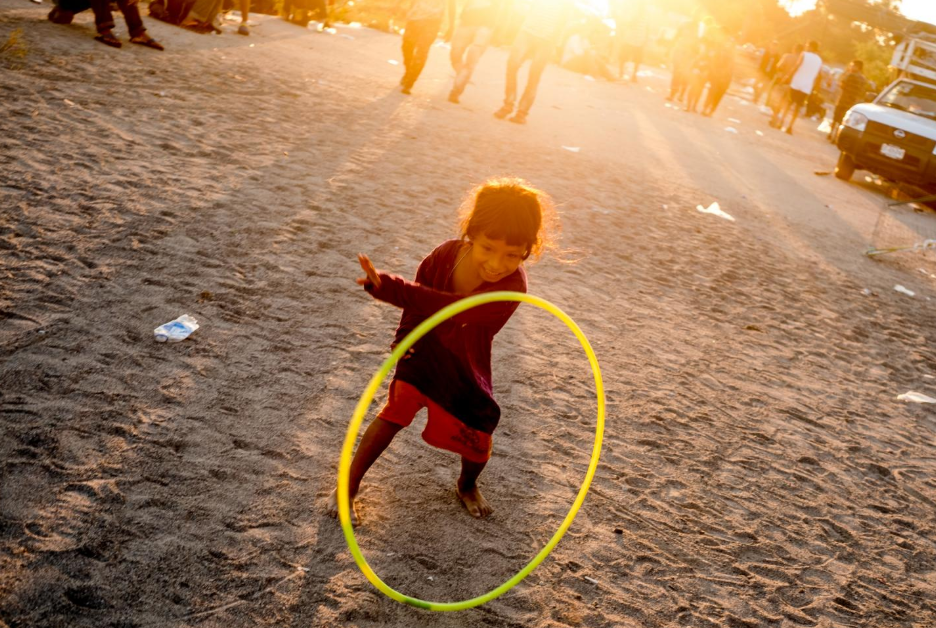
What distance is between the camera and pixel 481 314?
9.62 ft

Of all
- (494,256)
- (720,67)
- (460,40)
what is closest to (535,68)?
(460,40)

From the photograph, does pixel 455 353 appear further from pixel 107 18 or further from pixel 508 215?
pixel 107 18

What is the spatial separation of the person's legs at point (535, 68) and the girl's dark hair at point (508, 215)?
9.51 meters

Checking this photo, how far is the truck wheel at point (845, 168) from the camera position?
616 inches

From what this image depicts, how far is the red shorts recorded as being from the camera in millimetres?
3018

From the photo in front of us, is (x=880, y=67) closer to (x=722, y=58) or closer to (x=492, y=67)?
(x=722, y=58)

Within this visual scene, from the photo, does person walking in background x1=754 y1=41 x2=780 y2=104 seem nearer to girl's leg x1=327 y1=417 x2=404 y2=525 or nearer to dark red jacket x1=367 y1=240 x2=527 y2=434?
dark red jacket x1=367 y1=240 x2=527 y2=434

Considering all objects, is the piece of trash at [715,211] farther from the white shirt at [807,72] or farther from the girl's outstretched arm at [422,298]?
the white shirt at [807,72]

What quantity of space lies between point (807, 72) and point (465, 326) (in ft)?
64.2

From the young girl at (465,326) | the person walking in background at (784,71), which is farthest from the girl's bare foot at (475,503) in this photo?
the person walking in background at (784,71)

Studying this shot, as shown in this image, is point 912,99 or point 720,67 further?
point 720,67

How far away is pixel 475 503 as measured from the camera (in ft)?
10.9

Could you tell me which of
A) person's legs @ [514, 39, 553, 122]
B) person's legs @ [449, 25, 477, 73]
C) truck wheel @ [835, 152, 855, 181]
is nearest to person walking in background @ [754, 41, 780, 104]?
truck wheel @ [835, 152, 855, 181]

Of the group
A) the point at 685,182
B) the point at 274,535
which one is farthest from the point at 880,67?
the point at 274,535
